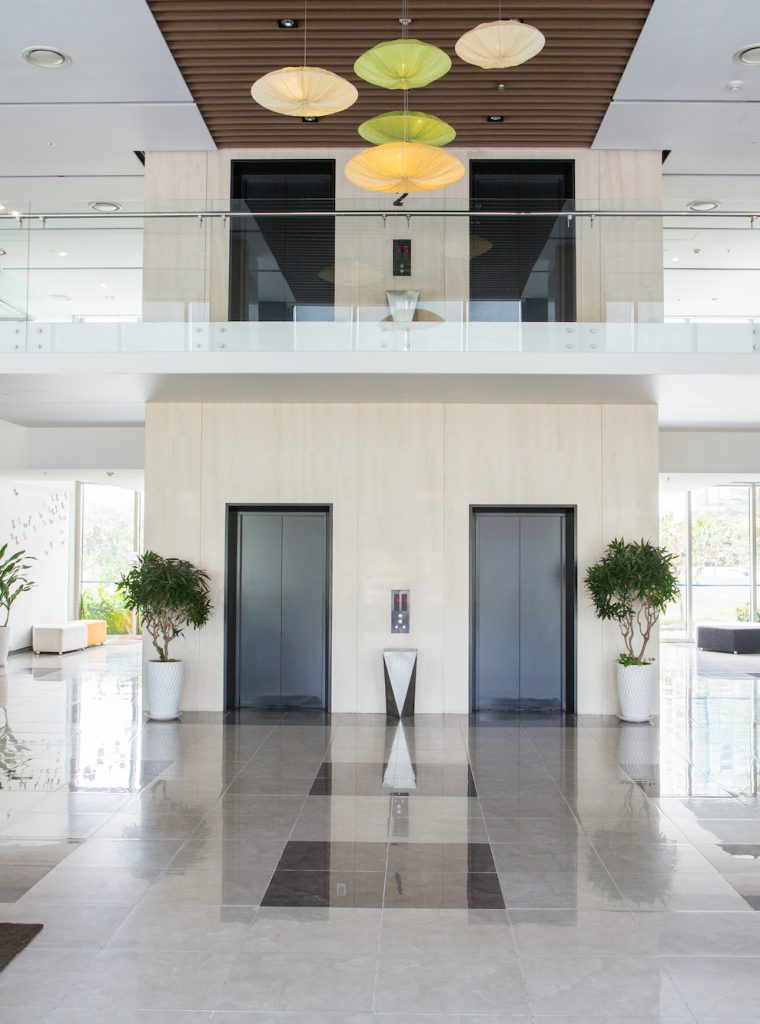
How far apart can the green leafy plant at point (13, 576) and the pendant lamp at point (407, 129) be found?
10.4 meters

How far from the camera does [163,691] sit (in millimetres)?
9914

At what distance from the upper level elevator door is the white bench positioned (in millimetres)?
7019

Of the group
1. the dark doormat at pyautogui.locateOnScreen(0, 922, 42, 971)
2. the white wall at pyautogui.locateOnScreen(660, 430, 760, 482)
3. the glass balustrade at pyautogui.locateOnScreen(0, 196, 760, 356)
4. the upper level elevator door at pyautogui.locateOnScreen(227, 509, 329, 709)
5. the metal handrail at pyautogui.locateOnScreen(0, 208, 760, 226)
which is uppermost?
the metal handrail at pyautogui.locateOnScreen(0, 208, 760, 226)

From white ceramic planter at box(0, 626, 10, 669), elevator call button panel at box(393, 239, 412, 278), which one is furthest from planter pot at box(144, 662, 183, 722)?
white ceramic planter at box(0, 626, 10, 669)

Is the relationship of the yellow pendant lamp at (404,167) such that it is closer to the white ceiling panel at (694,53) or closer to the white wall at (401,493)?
the white ceiling panel at (694,53)

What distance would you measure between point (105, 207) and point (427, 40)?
3549 mm

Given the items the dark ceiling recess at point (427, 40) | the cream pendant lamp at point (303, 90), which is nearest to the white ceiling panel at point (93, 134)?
the dark ceiling recess at point (427, 40)

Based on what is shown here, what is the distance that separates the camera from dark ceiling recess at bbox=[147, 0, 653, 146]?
8555mm

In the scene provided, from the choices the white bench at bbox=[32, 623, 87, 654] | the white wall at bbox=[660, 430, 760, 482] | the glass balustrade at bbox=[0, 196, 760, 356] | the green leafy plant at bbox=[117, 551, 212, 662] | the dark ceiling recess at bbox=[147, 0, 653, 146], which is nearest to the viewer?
the dark ceiling recess at bbox=[147, 0, 653, 146]

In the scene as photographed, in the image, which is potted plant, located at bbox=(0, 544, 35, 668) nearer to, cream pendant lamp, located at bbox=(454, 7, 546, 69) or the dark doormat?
→ the dark doormat

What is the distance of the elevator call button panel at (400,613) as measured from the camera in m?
10.5

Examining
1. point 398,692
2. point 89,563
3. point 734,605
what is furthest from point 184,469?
point 734,605

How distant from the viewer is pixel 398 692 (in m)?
10.1

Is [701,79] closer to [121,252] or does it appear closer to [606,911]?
[121,252]
